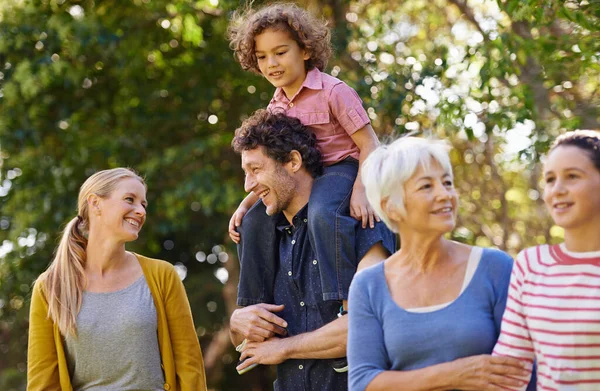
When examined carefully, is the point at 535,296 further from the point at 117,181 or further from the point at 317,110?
the point at 117,181

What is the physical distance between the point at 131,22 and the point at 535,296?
6.95 m

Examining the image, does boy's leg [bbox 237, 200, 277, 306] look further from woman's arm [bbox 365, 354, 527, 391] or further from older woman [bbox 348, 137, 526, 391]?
woman's arm [bbox 365, 354, 527, 391]

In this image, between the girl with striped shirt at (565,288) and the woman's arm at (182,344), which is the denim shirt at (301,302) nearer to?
the woman's arm at (182,344)

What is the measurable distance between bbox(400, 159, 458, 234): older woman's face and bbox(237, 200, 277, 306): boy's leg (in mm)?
1095

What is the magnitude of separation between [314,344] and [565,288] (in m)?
1.27

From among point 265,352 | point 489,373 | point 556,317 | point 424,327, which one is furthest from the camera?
point 265,352

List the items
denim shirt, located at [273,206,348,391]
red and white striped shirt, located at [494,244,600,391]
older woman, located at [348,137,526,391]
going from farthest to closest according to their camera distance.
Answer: denim shirt, located at [273,206,348,391] → older woman, located at [348,137,526,391] → red and white striped shirt, located at [494,244,600,391]

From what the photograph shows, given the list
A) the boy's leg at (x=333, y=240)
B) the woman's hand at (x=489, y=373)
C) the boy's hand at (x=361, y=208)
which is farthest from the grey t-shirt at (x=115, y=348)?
the woman's hand at (x=489, y=373)

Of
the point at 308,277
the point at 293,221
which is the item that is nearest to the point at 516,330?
the point at 308,277

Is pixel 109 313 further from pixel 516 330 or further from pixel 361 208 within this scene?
pixel 516 330

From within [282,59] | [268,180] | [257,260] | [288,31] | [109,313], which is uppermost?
[288,31]

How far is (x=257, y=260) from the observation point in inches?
151

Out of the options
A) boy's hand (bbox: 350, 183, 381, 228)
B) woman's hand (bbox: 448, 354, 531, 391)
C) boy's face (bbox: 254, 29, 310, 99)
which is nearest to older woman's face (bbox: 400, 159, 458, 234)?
woman's hand (bbox: 448, 354, 531, 391)

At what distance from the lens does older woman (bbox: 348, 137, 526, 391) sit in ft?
8.84
